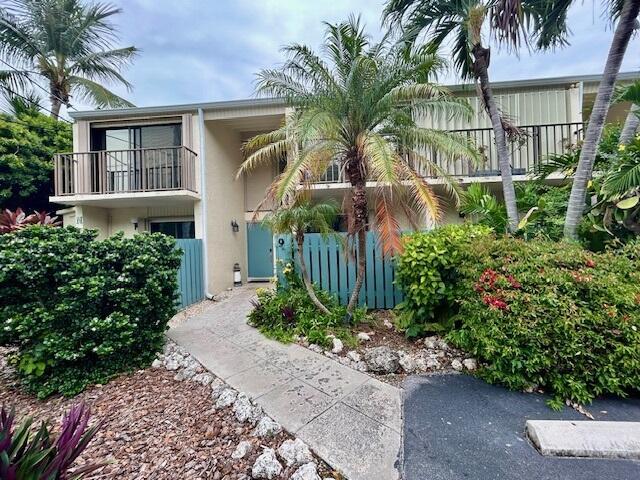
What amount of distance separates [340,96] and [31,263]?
477 centimetres

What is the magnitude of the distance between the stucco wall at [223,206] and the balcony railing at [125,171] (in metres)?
0.75

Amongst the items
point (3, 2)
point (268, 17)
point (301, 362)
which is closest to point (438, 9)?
point (268, 17)

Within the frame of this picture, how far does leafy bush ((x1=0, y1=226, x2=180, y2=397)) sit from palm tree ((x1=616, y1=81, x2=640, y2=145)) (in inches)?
317

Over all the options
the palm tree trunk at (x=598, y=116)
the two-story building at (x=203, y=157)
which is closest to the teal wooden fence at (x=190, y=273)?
the two-story building at (x=203, y=157)

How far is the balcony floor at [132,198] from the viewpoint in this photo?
8398 millimetres

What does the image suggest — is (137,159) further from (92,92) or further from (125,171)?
(92,92)

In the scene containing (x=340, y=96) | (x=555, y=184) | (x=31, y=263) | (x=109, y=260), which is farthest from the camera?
(x=555, y=184)

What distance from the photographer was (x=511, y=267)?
3752mm

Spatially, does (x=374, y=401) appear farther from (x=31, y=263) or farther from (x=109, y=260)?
(x=31, y=263)

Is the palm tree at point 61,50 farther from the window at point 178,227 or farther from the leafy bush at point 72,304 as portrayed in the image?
the leafy bush at point 72,304

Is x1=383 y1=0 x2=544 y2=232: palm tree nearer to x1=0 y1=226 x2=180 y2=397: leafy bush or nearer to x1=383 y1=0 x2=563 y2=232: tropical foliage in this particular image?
x1=383 y1=0 x2=563 y2=232: tropical foliage

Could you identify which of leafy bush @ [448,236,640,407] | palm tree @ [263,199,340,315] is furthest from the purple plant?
leafy bush @ [448,236,640,407]

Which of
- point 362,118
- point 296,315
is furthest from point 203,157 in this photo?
point 296,315

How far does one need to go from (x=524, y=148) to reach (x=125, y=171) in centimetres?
1206
